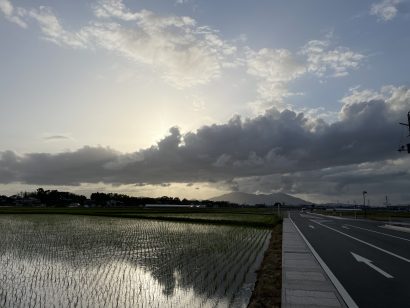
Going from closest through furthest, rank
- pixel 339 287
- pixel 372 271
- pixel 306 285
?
pixel 339 287 < pixel 306 285 < pixel 372 271

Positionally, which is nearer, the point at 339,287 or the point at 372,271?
the point at 339,287

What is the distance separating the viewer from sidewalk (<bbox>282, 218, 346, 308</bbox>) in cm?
966

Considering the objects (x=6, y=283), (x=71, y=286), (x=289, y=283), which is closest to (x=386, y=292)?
(x=289, y=283)

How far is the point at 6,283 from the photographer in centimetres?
1402

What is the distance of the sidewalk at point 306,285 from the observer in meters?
9.66

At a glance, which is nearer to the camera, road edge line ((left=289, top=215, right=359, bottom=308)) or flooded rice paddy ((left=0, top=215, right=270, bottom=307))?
road edge line ((left=289, top=215, right=359, bottom=308))

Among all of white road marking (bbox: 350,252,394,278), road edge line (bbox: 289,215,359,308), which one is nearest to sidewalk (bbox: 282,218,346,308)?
road edge line (bbox: 289,215,359,308)

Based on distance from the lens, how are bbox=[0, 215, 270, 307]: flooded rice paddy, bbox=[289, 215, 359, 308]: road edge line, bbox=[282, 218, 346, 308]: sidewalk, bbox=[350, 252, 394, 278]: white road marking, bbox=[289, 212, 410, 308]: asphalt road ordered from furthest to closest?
bbox=[350, 252, 394, 278]: white road marking
bbox=[0, 215, 270, 307]: flooded rice paddy
bbox=[289, 212, 410, 308]: asphalt road
bbox=[282, 218, 346, 308]: sidewalk
bbox=[289, 215, 359, 308]: road edge line

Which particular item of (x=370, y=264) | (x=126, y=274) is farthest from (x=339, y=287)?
(x=126, y=274)

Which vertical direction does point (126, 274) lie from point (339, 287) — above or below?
below

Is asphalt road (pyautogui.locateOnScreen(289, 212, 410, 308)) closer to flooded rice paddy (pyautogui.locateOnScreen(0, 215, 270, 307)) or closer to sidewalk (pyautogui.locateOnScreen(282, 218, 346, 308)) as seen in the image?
sidewalk (pyautogui.locateOnScreen(282, 218, 346, 308))

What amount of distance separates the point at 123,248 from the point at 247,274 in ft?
35.7

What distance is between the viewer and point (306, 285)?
1162 centimetres

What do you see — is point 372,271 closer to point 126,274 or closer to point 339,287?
point 339,287
